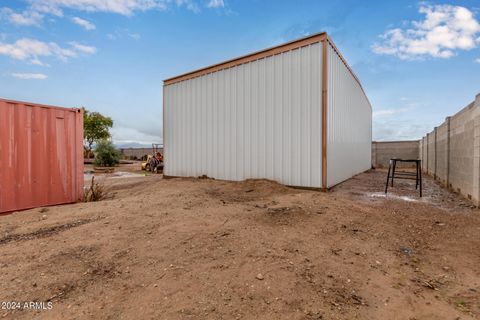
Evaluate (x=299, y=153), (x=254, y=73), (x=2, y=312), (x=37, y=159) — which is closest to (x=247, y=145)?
(x=299, y=153)

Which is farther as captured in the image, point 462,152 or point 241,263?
point 462,152

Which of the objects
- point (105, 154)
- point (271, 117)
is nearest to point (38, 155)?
point (271, 117)

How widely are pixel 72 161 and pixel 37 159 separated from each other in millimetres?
698

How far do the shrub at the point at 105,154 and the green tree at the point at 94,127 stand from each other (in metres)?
10.9

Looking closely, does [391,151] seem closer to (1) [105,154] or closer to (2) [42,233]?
(2) [42,233]

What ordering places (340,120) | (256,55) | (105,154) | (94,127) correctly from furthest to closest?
(94,127)
(105,154)
(340,120)
(256,55)

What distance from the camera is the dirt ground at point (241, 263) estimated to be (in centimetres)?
199

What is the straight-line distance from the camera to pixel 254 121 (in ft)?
26.7

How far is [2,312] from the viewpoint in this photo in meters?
1.94

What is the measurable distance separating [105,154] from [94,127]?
42.7 feet

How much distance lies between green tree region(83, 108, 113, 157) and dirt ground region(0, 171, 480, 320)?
99.0ft

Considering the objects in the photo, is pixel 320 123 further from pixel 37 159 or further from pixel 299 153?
pixel 37 159

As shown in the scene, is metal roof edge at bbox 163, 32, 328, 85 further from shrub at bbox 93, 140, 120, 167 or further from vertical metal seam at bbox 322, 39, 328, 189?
shrub at bbox 93, 140, 120, 167

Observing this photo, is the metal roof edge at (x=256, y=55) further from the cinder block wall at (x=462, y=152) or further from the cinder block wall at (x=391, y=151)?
the cinder block wall at (x=391, y=151)
